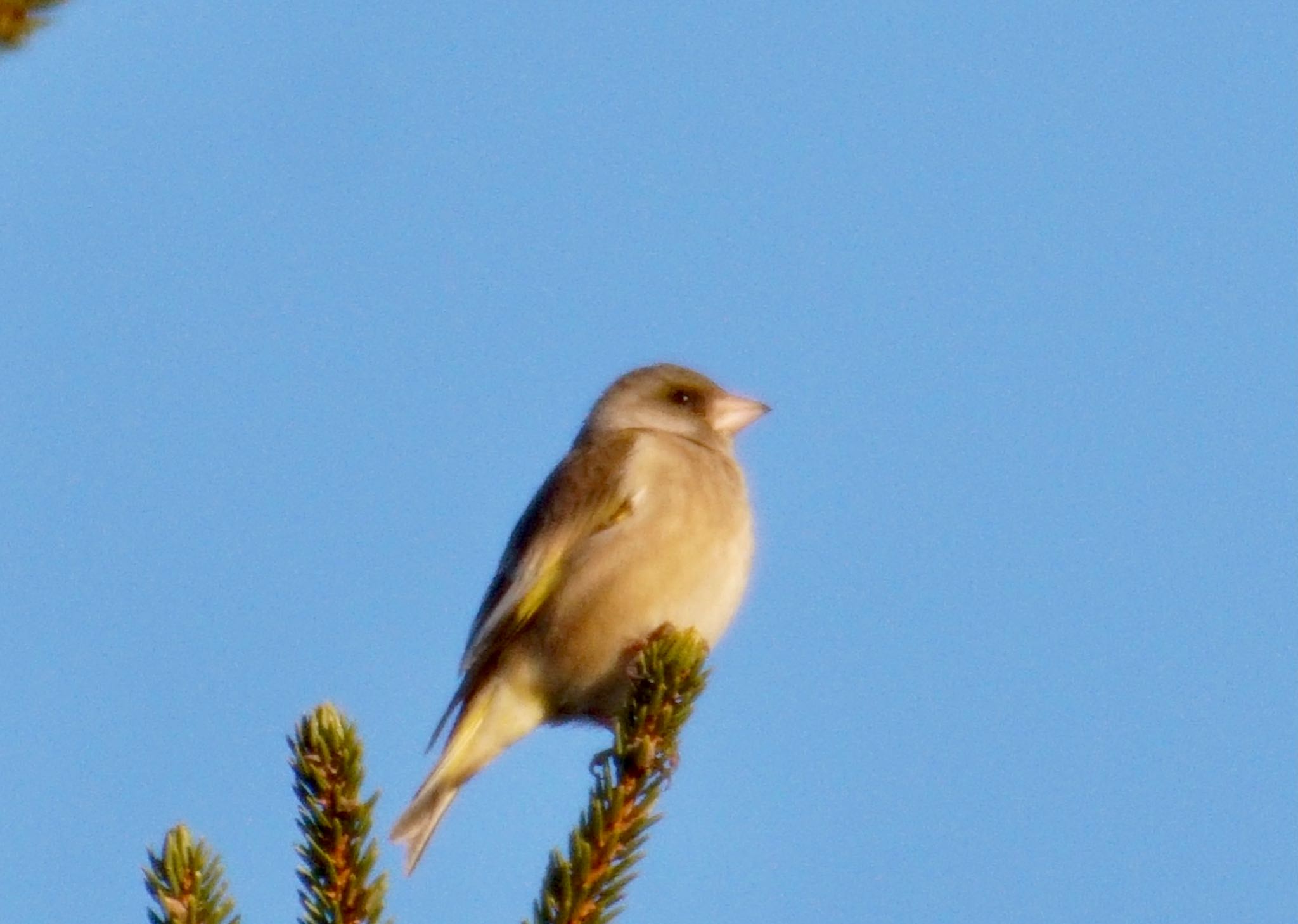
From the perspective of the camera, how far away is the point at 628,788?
3.59m

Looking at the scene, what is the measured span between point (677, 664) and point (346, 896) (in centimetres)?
133

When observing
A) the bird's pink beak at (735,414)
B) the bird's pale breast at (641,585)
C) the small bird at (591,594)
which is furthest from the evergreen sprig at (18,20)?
the bird's pink beak at (735,414)

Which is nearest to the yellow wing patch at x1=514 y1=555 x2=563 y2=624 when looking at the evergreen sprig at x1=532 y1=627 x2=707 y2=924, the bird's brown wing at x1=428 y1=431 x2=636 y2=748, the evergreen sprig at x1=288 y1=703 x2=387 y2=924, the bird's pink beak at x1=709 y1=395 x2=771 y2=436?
the bird's brown wing at x1=428 y1=431 x2=636 y2=748

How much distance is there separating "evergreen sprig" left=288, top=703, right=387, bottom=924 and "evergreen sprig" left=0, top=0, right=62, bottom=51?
4.24 ft

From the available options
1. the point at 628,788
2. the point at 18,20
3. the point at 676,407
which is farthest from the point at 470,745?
the point at 18,20

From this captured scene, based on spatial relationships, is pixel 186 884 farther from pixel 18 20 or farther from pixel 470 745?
pixel 470 745

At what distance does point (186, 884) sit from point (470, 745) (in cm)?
389

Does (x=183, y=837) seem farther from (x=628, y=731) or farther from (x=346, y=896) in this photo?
(x=628, y=731)

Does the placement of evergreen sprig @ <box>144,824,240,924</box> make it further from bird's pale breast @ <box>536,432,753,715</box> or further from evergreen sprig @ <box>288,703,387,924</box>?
bird's pale breast @ <box>536,432,753,715</box>

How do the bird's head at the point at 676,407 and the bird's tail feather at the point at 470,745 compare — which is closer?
the bird's tail feather at the point at 470,745

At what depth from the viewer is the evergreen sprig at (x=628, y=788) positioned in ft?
10.1

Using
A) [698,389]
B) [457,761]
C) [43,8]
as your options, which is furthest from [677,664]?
[698,389]

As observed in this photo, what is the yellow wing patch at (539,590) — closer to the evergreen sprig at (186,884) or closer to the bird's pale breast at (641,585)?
the bird's pale breast at (641,585)

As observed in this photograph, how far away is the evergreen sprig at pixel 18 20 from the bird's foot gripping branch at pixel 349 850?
123 centimetres
